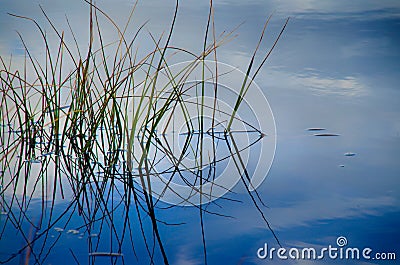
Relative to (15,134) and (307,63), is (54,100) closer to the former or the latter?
(15,134)

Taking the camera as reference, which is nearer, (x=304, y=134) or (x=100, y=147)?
(x=100, y=147)

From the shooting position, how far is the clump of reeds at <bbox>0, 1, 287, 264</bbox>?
1.29m

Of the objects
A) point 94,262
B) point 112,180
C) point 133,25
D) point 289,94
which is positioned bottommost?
point 94,262

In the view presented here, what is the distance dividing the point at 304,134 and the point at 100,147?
0.72m

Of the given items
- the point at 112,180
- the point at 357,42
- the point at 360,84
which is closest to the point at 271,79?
the point at 360,84

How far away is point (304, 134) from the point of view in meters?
1.94

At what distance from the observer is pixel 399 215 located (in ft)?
4.35

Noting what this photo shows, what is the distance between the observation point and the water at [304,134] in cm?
118

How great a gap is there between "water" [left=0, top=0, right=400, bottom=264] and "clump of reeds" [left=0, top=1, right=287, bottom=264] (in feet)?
0.09

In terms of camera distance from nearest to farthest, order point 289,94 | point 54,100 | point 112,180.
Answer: point 112,180, point 54,100, point 289,94

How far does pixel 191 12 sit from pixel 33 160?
1582 millimetres

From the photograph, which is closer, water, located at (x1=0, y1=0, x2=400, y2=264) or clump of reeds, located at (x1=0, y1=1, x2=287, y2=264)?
water, located at (x1=0, y1=0, x2=400, y2=264)

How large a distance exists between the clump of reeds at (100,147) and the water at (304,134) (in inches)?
1.1

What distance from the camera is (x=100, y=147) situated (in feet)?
5.74
